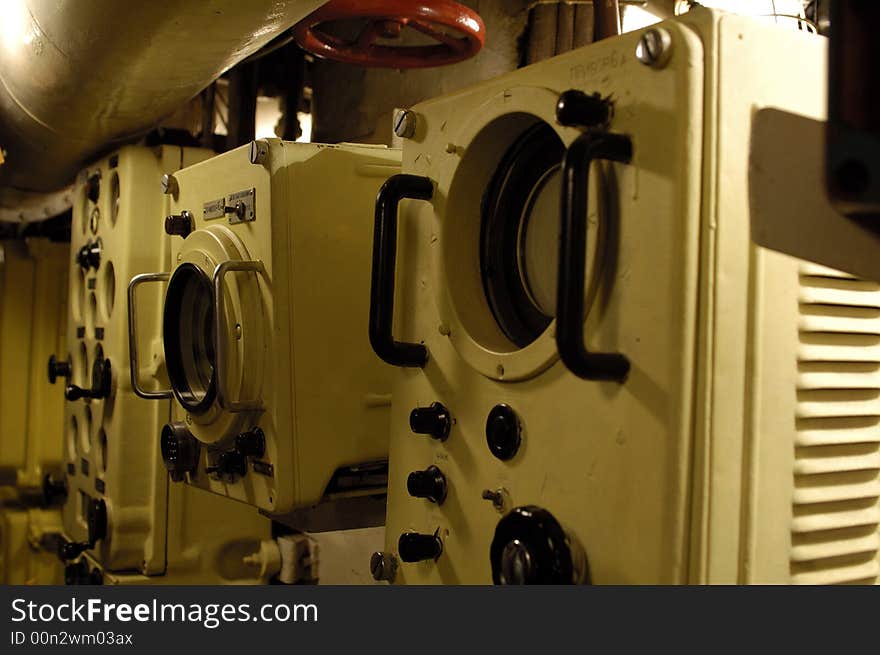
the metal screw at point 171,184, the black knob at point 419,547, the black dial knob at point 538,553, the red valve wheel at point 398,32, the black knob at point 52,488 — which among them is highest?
the red valve wheel at point 398,32

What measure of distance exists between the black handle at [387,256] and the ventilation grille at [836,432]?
2.42ft

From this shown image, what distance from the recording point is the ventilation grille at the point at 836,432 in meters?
1.34

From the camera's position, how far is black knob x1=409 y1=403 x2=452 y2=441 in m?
1.71

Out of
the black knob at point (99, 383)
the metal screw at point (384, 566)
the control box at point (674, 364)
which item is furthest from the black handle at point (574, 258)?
the black knob at point (99, 383)

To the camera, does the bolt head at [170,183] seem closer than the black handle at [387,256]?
No

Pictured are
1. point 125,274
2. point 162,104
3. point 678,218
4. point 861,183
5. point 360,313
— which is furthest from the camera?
point 125,274

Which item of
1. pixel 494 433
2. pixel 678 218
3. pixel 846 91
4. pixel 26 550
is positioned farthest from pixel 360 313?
pixel 26 550

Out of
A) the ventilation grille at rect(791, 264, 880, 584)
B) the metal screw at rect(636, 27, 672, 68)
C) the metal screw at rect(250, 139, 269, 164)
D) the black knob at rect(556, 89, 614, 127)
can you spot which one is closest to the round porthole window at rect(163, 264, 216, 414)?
the metal screw at rect(250, 139, 269, 164)

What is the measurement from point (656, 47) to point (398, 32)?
1.51 metres

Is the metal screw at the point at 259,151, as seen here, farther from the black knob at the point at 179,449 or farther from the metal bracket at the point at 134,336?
the black knob at the point at 179,449

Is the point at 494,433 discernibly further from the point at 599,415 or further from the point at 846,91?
the point at 846,91

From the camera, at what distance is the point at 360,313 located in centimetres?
222

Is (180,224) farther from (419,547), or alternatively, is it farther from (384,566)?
(419,547)
